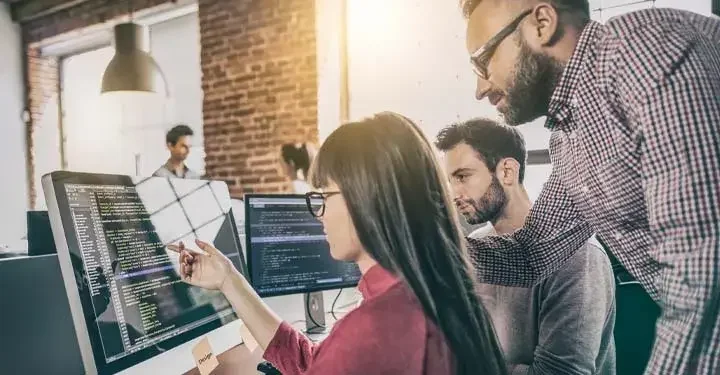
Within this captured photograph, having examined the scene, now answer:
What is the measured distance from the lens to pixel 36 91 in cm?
616

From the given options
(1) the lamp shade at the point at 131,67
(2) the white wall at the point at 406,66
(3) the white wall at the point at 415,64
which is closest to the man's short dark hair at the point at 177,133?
(1) the lamp shade at the point at 131,67

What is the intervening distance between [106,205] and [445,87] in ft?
9.60

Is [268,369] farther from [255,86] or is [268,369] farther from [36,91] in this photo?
[36,91]

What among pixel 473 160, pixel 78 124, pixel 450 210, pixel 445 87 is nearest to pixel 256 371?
pixel 450 210

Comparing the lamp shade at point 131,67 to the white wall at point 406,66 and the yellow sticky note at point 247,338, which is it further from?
the yellow sticky note at point 247,338

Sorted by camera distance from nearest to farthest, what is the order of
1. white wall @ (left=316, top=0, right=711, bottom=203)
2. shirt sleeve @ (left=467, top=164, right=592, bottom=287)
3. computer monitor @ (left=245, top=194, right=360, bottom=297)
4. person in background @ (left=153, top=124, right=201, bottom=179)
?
shirt sleeve @ (left=467, top=164, right=592, bottom=287)
computer monitor @ (left=245, top=194, right=360, bottom=297)
white wall @ (left=316, top=0, right=711, bottom=203)
person in background @ (left=153, top=124, right=201, bottom=179)

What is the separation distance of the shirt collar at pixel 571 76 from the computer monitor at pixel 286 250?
2.85 feet

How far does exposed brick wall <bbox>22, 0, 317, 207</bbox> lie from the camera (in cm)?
425

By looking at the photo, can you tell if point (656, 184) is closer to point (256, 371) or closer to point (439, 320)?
point (439, 320)

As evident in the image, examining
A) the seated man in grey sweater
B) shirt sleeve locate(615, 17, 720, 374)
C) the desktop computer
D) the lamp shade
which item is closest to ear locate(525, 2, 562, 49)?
shirt sleeve locate(615, 17, 720, 374)

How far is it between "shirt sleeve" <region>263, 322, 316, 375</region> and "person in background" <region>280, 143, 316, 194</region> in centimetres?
280

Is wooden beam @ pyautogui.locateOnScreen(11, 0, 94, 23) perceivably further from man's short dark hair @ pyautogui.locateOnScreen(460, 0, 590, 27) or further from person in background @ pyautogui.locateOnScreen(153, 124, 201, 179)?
man's short dark hair @ pyautogui.locateOnScreen(460, 0, 590, 27)

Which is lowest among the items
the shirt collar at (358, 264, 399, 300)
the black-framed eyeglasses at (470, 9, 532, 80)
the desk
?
the desk

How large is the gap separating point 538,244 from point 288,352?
2.33 feet
